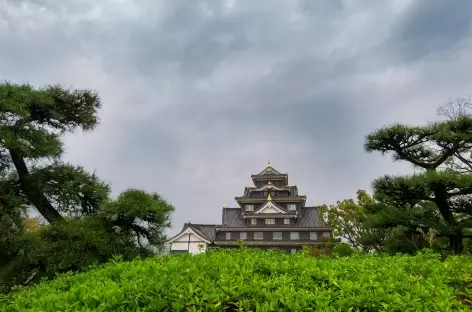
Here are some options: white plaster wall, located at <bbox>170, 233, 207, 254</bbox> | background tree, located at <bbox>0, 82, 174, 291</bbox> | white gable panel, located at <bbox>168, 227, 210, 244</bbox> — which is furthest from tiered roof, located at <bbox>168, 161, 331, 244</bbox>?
background tree, located at <bbox>0, 82, 174, 291</bbox>

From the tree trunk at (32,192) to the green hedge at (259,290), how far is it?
6167 millimetres

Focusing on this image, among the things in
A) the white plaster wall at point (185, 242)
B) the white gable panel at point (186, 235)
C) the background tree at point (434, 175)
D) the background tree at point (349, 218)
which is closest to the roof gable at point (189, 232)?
the white gable panel at point (186, 235)

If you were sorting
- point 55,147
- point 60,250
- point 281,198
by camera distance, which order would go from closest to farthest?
1. point 60,250
2. point 55,147
3. point 281,198

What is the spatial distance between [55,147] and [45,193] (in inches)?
49.3

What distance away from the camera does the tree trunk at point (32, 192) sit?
8.58 meters

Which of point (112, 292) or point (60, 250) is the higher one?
point (60, 250)

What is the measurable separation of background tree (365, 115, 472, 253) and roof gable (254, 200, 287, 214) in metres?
16.5

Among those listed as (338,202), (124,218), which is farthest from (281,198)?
(124,218)

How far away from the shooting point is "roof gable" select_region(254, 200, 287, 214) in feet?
96.1

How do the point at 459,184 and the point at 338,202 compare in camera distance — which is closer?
the point at 459,184

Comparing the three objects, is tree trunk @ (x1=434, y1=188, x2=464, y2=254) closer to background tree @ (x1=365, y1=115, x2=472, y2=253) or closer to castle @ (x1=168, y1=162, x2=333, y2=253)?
background tree @ (x1=365, y1=115, x2=472, y2=253)

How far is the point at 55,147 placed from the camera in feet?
26.5

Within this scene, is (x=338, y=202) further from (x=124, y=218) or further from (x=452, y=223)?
(x=124, y=218)

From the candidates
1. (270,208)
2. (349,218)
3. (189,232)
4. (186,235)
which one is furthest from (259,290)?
(186,235)
